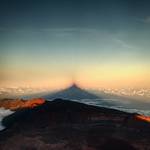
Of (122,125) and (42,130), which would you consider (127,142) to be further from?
(42,130)

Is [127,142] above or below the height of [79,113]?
below

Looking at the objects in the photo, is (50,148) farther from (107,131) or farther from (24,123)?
(24,123)

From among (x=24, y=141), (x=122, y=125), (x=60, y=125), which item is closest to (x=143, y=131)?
(x=122, y=125)

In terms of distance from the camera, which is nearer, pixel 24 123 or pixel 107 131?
pixel 107 131

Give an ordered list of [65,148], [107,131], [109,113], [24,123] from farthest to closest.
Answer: [109,113] → [24,123] → [107,131] → [65,148]

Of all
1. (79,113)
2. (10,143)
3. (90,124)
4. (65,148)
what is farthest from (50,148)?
(79,113)

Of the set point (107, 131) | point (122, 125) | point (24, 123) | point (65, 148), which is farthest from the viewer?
point (24, 123)
